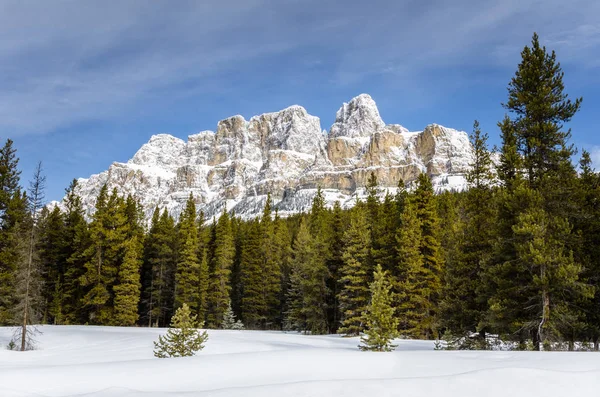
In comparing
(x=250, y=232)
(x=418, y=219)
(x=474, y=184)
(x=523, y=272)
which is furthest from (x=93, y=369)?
(x=250, y=232)

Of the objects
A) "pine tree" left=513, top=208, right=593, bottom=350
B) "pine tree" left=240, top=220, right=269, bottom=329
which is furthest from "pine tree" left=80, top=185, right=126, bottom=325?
"pine tree" left=513, top=208, right=593, bottom=350

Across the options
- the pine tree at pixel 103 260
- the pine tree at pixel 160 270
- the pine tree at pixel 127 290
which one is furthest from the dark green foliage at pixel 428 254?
the pine tree at pixel 103 260

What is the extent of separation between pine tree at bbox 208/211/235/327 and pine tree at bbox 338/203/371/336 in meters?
17.1

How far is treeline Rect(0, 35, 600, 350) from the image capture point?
17094mm

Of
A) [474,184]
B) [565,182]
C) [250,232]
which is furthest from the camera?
[250,232]

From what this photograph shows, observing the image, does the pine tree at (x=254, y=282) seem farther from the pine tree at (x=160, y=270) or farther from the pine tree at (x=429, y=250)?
the pine tree at (x=429, y=250)

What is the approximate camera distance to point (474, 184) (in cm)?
2603

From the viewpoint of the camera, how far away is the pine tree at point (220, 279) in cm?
4638

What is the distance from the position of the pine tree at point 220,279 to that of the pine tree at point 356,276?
1708cm

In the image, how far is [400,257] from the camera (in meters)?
31.8

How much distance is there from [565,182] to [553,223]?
101 inches

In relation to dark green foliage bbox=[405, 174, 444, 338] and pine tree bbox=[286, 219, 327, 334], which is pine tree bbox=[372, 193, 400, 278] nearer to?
dark green foliage bbox=[405, 174, 444, 338]

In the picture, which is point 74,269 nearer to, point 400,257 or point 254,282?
point 254,282

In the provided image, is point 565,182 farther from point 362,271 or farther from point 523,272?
point 362,271
